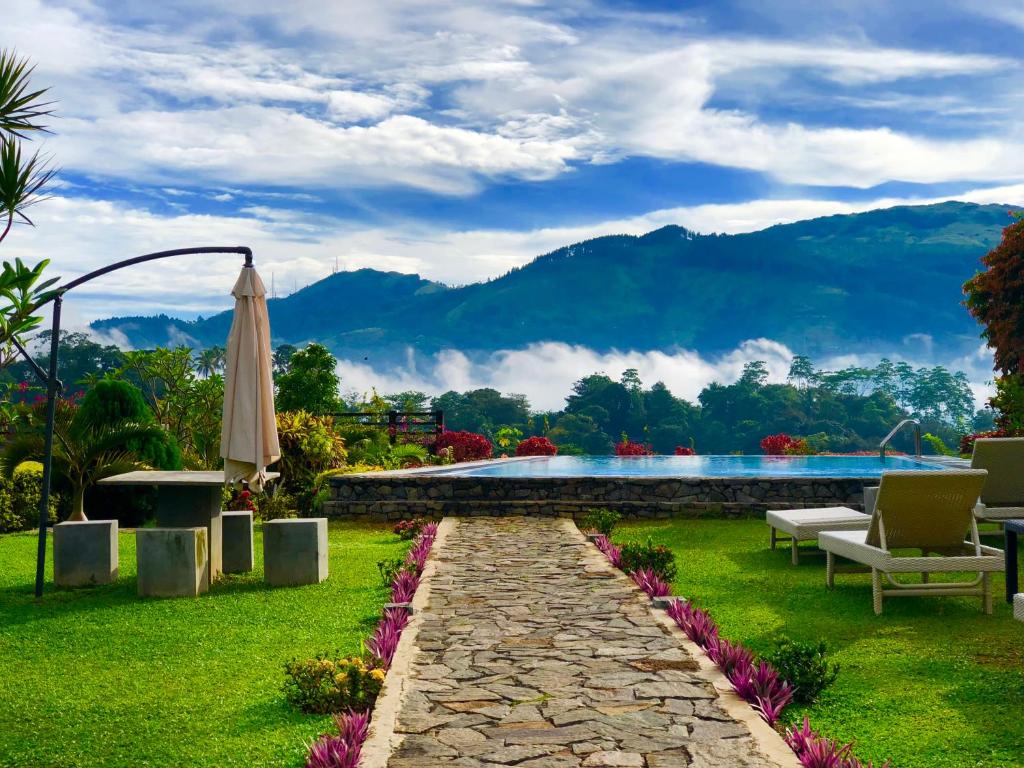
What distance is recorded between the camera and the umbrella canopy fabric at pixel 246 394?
7.97 meters

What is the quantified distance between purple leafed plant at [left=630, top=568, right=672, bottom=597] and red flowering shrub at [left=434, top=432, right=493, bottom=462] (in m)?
12.2

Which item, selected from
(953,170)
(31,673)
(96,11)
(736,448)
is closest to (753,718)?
(31,673)

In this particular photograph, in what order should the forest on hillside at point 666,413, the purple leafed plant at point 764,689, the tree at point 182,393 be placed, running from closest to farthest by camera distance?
the purple leafed plant at point 764,689 < the tree at point 182,393 < the forest on hillside at point 666,413

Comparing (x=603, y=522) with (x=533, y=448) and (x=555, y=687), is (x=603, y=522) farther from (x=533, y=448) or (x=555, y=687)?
(x=533, y=448)

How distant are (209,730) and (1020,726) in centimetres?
373

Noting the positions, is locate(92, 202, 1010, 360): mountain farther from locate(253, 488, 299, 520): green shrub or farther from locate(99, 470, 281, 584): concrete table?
locate(99, 470, 281, 584): concrete table

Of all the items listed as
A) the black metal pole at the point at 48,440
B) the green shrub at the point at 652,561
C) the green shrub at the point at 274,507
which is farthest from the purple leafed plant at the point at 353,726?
the green shrub at the point at 274,507

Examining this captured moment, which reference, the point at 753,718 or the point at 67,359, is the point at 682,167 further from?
the point at 753,718

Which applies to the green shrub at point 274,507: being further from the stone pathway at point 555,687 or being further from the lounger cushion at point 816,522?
the lounger cushion at point 816,522

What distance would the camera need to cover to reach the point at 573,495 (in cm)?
1303

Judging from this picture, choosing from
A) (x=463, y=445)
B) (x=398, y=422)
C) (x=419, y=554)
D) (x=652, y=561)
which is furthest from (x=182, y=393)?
(x=652, y=561)

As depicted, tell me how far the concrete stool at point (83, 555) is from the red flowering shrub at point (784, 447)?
656 inches

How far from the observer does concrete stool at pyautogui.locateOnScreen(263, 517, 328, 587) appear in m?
8.22

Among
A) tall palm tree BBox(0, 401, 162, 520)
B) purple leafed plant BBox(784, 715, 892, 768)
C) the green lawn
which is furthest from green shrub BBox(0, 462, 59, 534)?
purple leafed plant BBox(784, 715, 892, 768)
